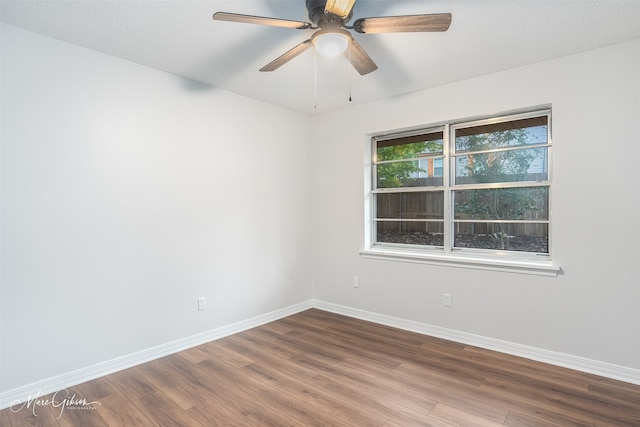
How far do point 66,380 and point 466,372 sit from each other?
9.95ft

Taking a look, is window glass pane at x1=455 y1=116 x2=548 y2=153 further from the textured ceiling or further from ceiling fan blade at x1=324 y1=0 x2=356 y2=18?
ceiling fan blade at x1=324 y1=0 x2=356 y2=18

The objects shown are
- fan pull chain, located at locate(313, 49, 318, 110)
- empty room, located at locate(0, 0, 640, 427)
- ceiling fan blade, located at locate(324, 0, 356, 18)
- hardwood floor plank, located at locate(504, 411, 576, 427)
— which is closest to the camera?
ceiling fan blade, located at locate(324, 0, 356, 18)

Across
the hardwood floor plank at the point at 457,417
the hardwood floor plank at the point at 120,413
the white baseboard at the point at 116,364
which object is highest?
the white baseboard at the point at 116,364

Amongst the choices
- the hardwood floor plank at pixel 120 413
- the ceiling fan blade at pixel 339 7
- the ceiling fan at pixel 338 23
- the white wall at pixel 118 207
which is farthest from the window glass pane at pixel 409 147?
the hardwood floor plank at pixel 120 413

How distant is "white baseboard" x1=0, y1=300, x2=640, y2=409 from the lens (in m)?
2.37

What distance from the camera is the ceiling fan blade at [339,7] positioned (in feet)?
5.47

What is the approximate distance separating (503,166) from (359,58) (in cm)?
185

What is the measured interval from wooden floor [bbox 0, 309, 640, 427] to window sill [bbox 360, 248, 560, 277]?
2.50ft

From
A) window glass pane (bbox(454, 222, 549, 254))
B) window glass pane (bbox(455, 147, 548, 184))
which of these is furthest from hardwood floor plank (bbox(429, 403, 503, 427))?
window glass pane (bbox(455, 147, 548, 184))

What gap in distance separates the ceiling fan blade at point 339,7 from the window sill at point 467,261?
2.45 metres

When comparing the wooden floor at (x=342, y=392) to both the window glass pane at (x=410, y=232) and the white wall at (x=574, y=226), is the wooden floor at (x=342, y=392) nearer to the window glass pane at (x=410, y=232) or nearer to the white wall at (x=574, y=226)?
the white wall at (x=574, y=226)

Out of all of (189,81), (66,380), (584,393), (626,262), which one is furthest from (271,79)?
(584,393)

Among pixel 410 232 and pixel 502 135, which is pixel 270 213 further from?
pixel 502 135

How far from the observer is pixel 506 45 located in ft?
8.32
